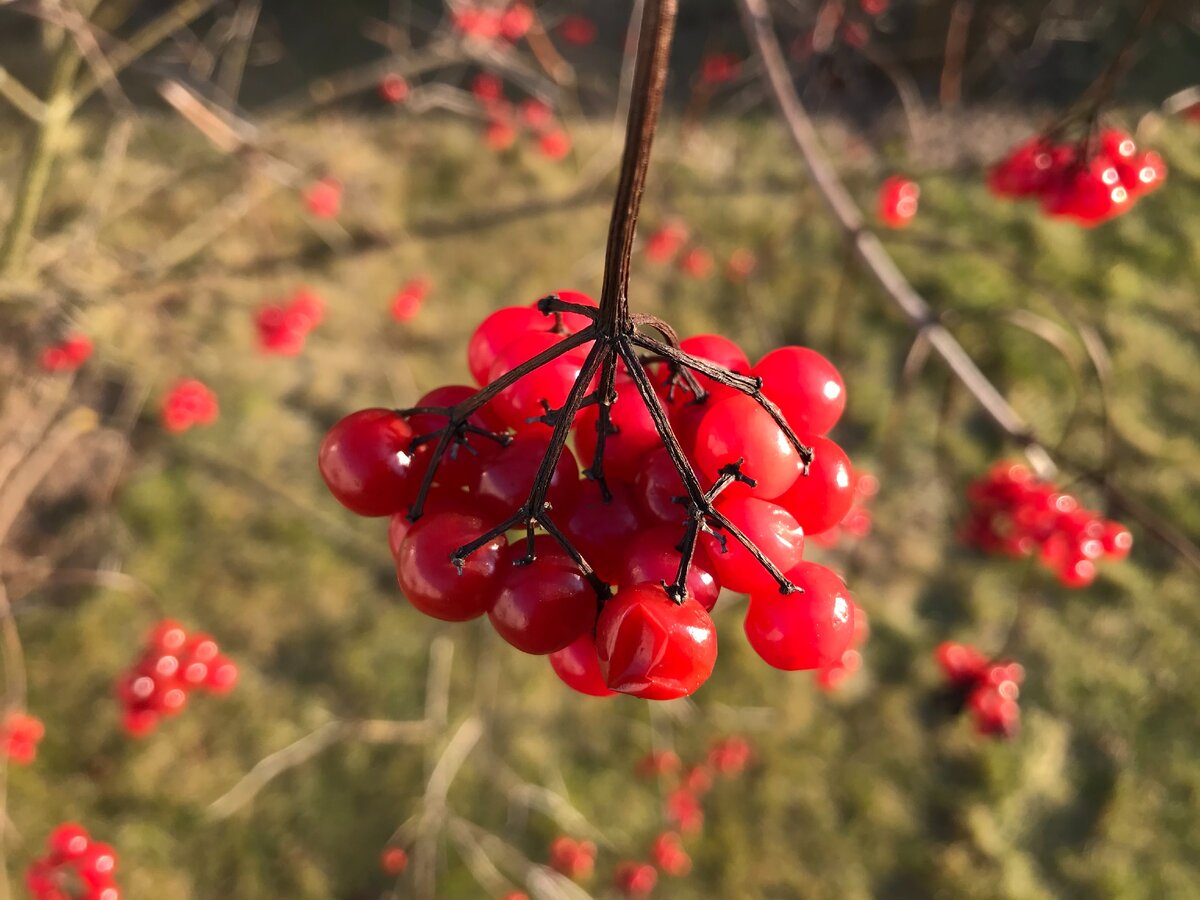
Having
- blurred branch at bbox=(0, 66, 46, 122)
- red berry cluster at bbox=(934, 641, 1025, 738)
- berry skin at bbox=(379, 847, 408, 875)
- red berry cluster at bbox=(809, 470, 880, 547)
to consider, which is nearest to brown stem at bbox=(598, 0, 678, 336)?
red berry cluster at bbox=(809, 470, 880, 547)

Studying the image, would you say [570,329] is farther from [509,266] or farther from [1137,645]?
[1137,645]

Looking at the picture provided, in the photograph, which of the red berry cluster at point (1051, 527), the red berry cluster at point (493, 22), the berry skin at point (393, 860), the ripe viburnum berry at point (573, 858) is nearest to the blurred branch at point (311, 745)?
the berry skin at point (393, 860)

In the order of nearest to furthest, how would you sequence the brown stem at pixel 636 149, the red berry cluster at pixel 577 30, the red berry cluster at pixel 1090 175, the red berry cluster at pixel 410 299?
the brown stem at pixel 636 149, the red berry cluster at pixel 1090 175, the red berry cluster at pixel 410 299, the red berry cluster at pixel 577 30

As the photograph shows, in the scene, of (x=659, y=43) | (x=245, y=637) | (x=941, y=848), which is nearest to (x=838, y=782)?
(x=941, y=848)

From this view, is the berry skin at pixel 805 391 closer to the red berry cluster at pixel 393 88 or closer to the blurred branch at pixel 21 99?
the blurred branch at pixel 21 99

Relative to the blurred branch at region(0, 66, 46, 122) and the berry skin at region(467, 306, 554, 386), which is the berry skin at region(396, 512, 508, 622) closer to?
the berry skin at region(467, 306, 554, 386)

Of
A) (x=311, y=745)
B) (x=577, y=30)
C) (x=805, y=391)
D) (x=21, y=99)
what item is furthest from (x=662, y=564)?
(x=577, y=30)

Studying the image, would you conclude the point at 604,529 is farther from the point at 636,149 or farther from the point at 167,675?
the point at 167,675
